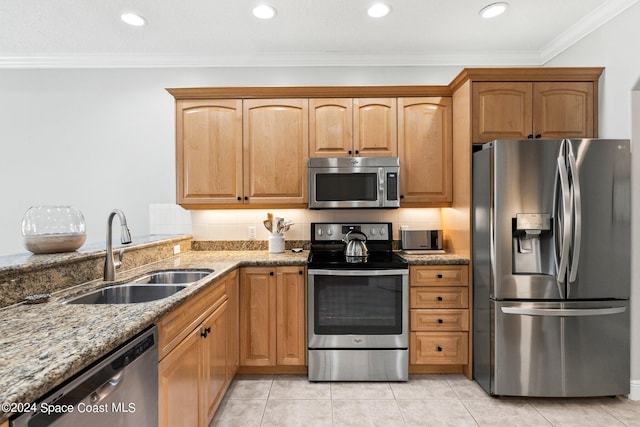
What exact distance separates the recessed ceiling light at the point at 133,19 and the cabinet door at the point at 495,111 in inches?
99.3

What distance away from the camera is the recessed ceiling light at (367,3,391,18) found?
239 cm

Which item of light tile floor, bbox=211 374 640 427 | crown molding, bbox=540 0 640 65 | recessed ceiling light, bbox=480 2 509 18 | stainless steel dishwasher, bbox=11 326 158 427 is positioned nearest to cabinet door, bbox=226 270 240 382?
light tile floor, bbox=211 374 640 427

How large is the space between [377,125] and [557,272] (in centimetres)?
166

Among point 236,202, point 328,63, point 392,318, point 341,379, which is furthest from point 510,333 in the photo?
point 328,63

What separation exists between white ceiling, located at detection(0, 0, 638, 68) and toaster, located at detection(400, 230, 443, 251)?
5.16 feet

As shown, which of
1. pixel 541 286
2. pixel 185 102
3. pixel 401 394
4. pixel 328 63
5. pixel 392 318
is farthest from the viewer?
pixel 328 63

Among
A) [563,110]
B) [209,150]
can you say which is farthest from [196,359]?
[563,110]

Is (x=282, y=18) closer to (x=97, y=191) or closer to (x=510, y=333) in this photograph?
(x=97, y=191)

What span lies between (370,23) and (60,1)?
7.20 ft

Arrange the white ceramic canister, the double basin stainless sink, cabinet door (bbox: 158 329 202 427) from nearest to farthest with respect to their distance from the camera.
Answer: cabinet door (bbox: 158 329 202 427) < the double basin stainless sink < the white ceramic canister

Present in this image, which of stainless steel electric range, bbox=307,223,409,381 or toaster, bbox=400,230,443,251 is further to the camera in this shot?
toaster, bbox=400,230,443,251

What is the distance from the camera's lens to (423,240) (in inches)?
116

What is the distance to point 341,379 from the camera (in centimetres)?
245

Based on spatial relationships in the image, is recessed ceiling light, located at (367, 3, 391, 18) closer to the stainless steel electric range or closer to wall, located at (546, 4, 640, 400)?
wall, located at (546, 4, 640, 400)
